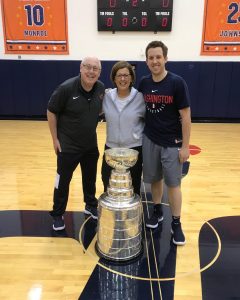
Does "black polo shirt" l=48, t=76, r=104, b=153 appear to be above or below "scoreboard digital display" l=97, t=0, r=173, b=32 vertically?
below

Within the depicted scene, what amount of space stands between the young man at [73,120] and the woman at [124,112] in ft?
0.40

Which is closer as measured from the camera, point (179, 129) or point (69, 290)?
point (69, 290)

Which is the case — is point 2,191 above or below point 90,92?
below

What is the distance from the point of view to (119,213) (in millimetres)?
2215

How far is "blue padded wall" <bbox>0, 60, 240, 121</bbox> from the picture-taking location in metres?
6.76

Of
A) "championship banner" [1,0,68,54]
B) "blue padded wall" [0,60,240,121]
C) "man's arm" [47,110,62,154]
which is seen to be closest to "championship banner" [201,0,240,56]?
"blue padded wall" [0,60,240,121]

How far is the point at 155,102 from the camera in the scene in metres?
2.30

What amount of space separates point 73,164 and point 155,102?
0.84 metres

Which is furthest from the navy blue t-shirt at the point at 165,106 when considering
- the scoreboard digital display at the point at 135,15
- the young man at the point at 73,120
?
the scoreboard digital display at the point at 135,15

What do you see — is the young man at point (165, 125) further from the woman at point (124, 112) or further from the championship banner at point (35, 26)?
the championship banner at point (35, 26)

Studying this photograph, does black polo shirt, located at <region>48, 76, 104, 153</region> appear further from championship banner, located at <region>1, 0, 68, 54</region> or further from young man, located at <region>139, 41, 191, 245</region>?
championship banner, located at <region>1, 0, 68, 54</region>

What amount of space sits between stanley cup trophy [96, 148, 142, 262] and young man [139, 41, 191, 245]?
0.82 feet

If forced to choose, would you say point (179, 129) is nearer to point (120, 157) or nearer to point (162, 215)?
point (120, 157)

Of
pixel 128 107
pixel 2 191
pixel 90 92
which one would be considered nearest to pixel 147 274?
pixel 128 107
